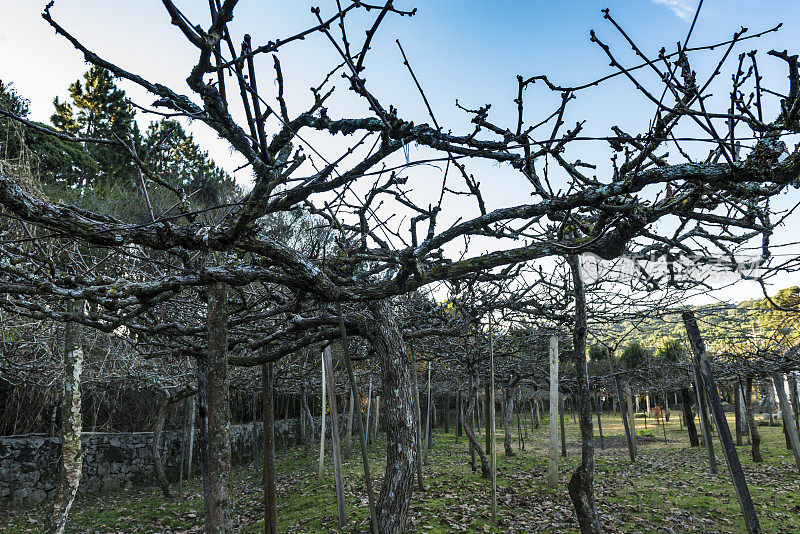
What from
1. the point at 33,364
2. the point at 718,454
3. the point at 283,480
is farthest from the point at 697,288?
the point at 718,454

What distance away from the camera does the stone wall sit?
452 inches

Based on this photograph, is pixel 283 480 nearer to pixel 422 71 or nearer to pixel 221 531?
pixel 221 531

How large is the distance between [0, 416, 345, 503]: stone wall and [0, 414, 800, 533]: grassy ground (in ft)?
2.67

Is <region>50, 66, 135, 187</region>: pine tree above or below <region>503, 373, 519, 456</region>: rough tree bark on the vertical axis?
above

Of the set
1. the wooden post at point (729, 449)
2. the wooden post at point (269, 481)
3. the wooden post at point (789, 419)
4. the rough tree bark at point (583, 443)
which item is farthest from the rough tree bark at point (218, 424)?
the wooden post at point (789, 419)

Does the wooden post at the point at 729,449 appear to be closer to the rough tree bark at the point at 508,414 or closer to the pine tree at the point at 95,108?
the rough tree bark at the point at 508,414

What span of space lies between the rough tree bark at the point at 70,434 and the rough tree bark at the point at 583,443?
7228 mm

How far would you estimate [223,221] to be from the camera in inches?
129

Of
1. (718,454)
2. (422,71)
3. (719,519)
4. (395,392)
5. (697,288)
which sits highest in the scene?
(422,71)

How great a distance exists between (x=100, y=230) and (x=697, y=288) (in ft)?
20.6

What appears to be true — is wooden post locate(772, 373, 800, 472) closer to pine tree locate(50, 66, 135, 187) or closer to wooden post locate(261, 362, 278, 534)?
wooden post locate(261, 362, 278, 534)

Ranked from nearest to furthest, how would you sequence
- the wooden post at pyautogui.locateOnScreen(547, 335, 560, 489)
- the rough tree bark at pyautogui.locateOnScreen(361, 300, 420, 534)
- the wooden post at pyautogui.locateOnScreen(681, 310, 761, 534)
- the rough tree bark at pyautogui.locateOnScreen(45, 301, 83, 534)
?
Answer: the rough tree bark at pyautogui.locateOnScreen(361, 300, 420, 534) < the wooden post at pyautogui.locateOnScreen(681, 310, 761, 534) < the rough tree bark at pyautogui.locateOnScreen(45, 301, 83, 534) < the wooden post at pyautogui.locateOnScreen(547, 335, 560, 489)

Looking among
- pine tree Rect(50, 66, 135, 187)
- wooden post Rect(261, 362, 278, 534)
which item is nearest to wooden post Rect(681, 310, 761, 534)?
wooden post Rect(261, 362, 278, 534)

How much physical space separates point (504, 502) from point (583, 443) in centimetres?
381
